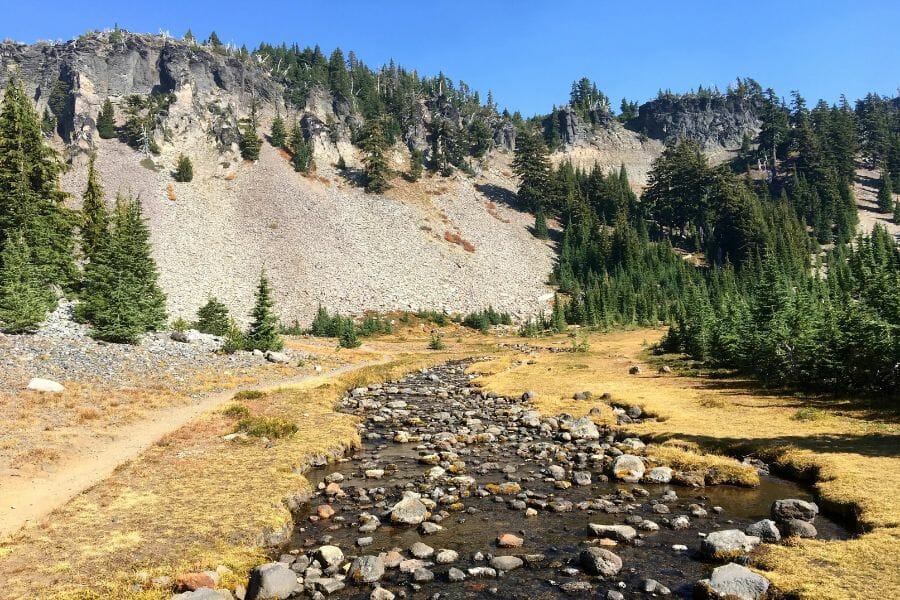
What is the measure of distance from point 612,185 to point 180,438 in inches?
5894

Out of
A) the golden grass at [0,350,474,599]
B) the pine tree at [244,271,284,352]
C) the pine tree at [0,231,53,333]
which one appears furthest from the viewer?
the pine tree at [244,271,284,352]

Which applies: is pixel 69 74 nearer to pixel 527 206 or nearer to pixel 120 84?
pixel 120 84

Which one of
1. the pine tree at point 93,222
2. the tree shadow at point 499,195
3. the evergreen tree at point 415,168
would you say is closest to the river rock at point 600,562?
the pine tree at point 93,222

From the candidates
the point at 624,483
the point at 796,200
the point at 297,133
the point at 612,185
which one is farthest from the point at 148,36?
the point at 796,200

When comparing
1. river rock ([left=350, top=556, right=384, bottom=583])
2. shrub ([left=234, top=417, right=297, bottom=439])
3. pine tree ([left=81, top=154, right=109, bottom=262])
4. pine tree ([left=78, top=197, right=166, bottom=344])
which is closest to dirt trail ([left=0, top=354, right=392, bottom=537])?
shrub ([left=234, top=417, right=297, bottom=439])

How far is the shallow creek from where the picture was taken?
10527mm

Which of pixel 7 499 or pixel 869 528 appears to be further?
pixel 7 499

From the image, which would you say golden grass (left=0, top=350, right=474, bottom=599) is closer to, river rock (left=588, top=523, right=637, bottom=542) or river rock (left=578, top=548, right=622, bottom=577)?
river rock (left=578, top=548, right=622, bottom=577)

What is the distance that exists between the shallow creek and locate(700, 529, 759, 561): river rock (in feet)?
1.10

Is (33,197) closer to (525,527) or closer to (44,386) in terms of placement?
(44,386)

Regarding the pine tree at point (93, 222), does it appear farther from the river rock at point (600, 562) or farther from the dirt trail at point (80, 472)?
the river rock at point (600, 562)

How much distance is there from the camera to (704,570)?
10570 millimetres

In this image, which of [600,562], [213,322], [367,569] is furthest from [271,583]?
[213,322]

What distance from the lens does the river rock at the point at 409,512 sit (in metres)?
13.6
